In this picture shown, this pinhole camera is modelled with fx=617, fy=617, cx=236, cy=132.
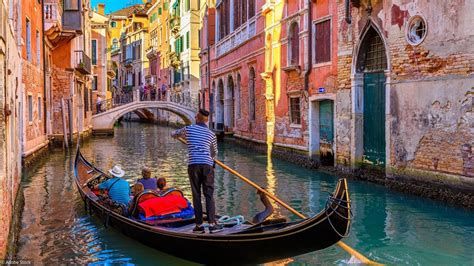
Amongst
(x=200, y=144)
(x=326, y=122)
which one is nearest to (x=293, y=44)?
(x=326, y=122)

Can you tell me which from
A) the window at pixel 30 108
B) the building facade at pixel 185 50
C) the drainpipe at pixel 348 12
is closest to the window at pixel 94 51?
the building facade at pixel 185 50

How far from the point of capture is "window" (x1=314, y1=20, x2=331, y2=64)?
12906mm

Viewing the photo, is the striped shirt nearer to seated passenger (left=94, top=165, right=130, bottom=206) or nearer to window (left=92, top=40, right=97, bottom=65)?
seated passenger (left=94, top=165, right=130, bottom=206)

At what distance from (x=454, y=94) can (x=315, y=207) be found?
2.53 metres

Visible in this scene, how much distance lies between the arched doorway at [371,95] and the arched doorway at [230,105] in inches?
466

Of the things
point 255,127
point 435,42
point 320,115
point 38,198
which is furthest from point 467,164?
point 255,127

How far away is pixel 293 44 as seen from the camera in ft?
49.9

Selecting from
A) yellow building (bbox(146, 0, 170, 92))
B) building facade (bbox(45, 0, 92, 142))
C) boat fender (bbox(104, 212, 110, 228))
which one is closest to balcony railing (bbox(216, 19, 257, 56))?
building facade (bbox(45, 0, 92, 142))

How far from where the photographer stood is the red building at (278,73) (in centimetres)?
1319

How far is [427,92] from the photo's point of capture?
30.3ft

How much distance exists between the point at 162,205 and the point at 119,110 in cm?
2293

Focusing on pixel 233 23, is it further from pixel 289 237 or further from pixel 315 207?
pixel 289 237

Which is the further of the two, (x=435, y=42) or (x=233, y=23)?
(x=233, y=23)

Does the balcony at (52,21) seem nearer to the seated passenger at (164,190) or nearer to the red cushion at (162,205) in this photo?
the seated passenger at (164,190)
